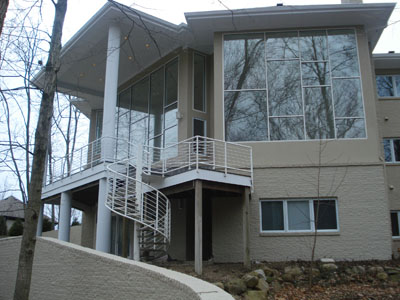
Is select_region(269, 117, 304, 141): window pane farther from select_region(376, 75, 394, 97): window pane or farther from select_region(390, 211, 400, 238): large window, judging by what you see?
select_region(376, 75, 394, 97): window pane

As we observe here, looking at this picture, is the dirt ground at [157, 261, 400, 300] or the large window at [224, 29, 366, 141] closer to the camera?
the dirt ground at [157, 261, 400, 300]

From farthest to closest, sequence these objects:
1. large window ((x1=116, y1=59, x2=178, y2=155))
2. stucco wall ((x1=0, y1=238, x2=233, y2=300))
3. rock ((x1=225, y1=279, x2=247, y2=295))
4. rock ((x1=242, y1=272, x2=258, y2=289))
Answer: large window ((x1=116, y1=59, x2=178, y2=155))
rock ((x1=242, y1=272, x2=258, y2=289))
rock ((x1=225, y1=279, x2=247, y2=295))
stucco wall ((x1=0, y1=238, x2=233, y2=300))

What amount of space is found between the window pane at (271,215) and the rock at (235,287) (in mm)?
4428

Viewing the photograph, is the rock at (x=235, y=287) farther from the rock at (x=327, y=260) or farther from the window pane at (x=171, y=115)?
the window pane at (x=171, y=115)

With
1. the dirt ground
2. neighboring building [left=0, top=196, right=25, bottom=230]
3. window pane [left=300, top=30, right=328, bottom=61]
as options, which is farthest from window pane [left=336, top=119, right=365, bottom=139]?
neighboring building [left=0, top=196, right=25, bottom=230]

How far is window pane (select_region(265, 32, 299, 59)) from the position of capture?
1456 centimetres

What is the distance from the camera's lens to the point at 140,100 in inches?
724

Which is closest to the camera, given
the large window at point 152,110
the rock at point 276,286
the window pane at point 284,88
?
the rock at point 276,286

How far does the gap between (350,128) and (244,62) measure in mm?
4143

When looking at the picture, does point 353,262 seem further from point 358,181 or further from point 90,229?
point 90,229

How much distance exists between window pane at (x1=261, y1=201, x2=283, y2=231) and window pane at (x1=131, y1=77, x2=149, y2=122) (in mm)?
6776

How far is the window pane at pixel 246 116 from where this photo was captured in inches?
557

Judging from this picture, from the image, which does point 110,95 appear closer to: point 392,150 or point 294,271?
point 294,271

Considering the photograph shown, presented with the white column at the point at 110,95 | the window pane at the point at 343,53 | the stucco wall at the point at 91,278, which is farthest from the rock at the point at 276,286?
the window pane at the point at 343,53
